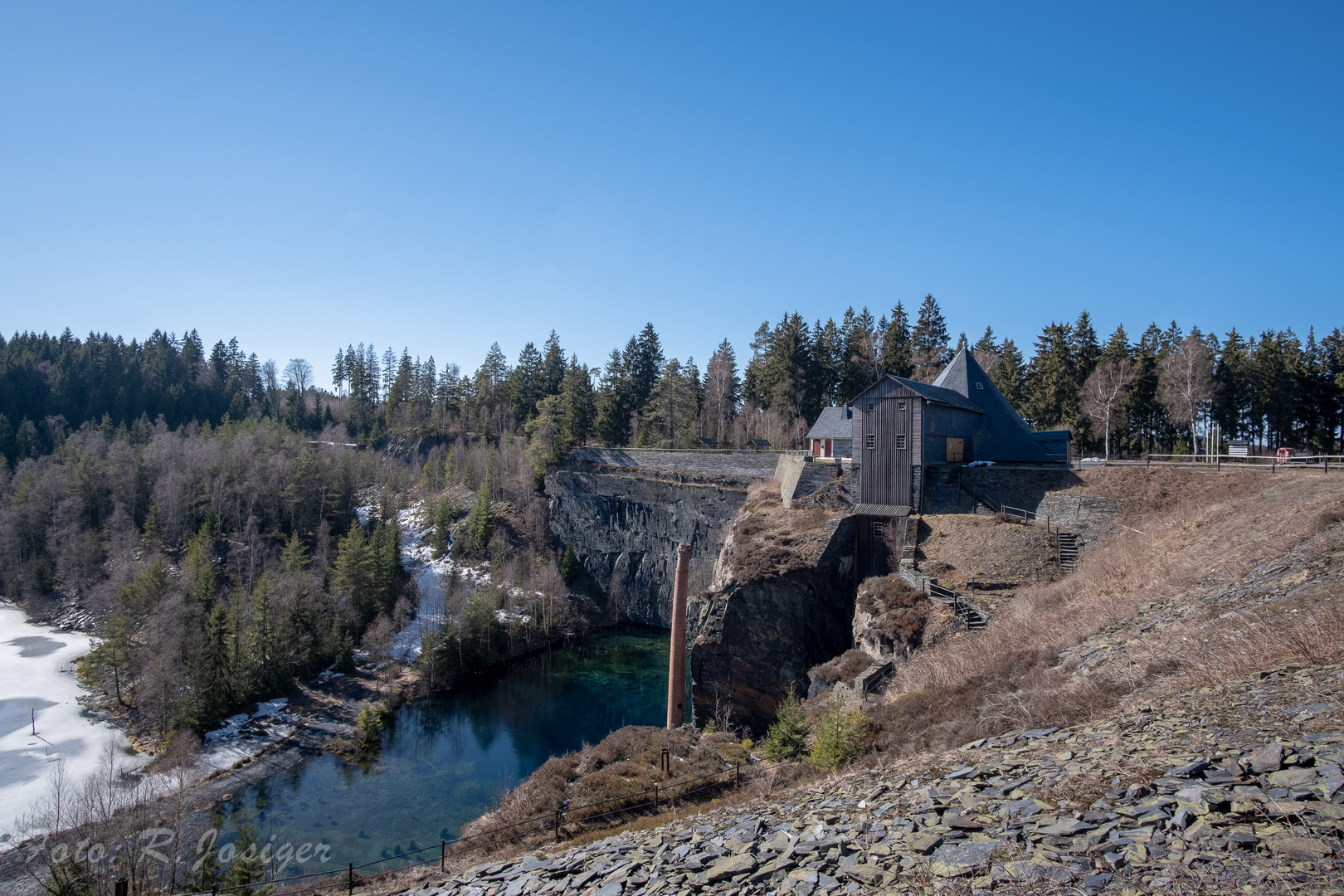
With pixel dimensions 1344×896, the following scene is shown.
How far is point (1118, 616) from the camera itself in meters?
14.2

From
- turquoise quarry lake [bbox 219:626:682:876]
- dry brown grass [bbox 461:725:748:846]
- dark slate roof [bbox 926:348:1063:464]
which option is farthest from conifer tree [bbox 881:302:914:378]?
dry brown grass [bbox 461:725:748:846]

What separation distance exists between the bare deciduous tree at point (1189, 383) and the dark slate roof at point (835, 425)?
20604 mm

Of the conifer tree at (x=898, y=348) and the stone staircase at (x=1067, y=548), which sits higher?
the conifer tree at (x=898, y=348)

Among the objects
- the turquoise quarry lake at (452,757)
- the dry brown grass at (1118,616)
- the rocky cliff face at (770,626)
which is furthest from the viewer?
the rocky cliff face at (770,626)

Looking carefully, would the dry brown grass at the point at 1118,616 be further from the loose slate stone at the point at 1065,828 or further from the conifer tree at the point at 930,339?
the conifer tree at the point at 930,339

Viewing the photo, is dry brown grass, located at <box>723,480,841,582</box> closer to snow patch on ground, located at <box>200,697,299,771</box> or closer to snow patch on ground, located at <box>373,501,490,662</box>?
snow patch on ground, located at <box>200,697,299,771</box>

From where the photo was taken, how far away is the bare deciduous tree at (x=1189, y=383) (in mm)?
39281

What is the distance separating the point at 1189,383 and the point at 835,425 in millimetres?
21267

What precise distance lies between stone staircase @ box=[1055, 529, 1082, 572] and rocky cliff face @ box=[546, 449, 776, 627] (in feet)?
65.7

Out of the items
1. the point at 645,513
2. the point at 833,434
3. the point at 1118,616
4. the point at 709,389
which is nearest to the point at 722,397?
the point at 709,389

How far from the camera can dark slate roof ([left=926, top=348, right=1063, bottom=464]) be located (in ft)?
98.9

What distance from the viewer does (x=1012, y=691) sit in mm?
11945

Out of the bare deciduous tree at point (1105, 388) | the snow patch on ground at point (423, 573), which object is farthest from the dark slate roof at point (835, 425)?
the snow patch on ground at point (423, 573)

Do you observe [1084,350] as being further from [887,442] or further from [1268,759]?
[1268,759]
